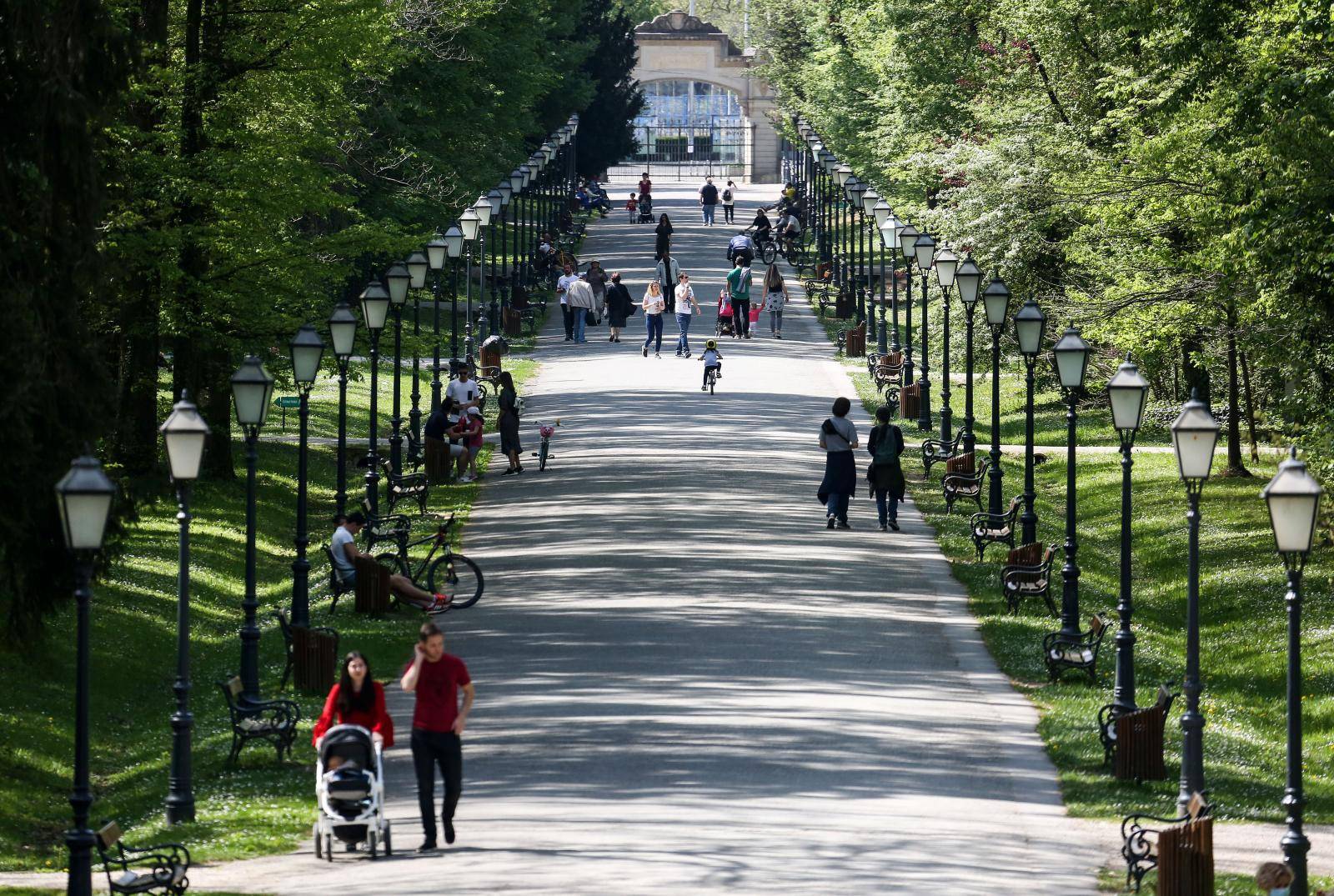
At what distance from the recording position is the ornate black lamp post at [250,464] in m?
Answer: 19.0

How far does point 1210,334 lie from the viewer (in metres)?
35.0

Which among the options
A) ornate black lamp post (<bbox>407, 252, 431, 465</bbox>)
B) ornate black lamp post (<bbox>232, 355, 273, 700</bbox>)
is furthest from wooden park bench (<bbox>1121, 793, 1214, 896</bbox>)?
ornate black lamp post (<bbox>407, 252, 431, 465</bbox>)

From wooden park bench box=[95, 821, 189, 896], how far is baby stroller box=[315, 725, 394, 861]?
0.99 metres

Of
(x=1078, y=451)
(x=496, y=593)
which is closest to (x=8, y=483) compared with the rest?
(x=496, y=593)

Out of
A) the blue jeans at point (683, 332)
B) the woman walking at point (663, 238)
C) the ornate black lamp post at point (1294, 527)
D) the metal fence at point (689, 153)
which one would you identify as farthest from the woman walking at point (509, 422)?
the metal fence at point (689, 153)

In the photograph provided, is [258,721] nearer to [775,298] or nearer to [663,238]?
[775,298]

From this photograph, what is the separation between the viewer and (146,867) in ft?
47.8


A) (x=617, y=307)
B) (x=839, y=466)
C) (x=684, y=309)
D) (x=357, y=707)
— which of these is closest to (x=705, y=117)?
(x=617, y=307)

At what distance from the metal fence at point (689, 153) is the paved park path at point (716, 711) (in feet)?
264

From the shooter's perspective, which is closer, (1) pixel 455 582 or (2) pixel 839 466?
(1) pixel 455 582

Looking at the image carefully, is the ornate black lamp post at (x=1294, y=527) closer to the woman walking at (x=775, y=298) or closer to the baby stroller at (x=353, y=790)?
the baby stroller at (x=353, y=790)

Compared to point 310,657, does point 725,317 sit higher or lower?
higher

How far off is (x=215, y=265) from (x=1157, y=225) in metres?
14.4

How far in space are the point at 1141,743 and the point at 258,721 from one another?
738cm
